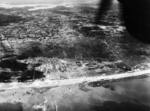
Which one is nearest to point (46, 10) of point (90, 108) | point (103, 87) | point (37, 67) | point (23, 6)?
point (23, 6)

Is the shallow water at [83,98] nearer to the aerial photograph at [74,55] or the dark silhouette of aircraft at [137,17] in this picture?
the aerial photograph at [74,55]

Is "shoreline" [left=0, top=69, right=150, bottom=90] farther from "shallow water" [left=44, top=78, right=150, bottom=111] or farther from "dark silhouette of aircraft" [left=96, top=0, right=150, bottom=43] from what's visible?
"dark silhouette of aircraft" [left=96, top=0, right=150, bottom=43]

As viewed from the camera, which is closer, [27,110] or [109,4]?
[27,110]

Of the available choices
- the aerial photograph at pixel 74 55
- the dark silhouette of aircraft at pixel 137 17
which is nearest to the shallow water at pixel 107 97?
the aerial photograph at pixel 74 55

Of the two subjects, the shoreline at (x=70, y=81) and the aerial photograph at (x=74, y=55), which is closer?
the aerial photograph at (x=74, y=55)

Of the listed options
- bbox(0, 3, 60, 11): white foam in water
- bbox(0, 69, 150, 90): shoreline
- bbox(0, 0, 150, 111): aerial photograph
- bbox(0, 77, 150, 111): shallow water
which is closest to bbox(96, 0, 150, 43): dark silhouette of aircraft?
bbox(0, 0, 150, 111): aerial photograph

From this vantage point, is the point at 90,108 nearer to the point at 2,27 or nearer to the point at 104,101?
the point at 104,101

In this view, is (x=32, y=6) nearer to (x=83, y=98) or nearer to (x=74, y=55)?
(x=74, y=55)

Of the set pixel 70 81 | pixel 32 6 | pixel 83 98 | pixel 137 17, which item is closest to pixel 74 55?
pixel 70 81
